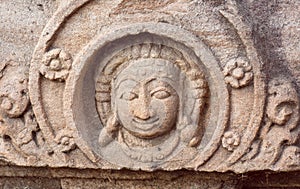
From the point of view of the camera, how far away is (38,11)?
86.1 inches

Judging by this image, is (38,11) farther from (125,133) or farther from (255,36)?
(255,36)

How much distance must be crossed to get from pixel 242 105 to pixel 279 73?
14 centimetres

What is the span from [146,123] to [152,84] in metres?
0.11

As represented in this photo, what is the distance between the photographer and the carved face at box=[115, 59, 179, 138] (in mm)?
2064

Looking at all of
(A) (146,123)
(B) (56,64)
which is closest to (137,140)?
(A) (146,123)

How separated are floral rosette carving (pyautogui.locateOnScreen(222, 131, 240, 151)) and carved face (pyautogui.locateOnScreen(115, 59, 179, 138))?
15cm

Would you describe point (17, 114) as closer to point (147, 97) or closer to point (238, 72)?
point (147, 97)

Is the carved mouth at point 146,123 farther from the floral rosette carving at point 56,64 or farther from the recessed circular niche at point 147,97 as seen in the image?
the floral rosette carving at point 56,64

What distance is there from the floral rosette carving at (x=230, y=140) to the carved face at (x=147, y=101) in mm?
149

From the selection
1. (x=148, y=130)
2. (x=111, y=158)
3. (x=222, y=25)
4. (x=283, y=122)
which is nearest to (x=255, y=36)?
(x=222, y=25)

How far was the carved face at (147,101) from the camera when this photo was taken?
206 centimetres

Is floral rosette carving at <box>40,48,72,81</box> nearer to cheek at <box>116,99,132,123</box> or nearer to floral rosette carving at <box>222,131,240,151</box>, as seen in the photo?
cheek at <box>116,99,132,123</box>

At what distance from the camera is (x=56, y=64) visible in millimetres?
2104

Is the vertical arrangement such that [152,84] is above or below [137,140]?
above
